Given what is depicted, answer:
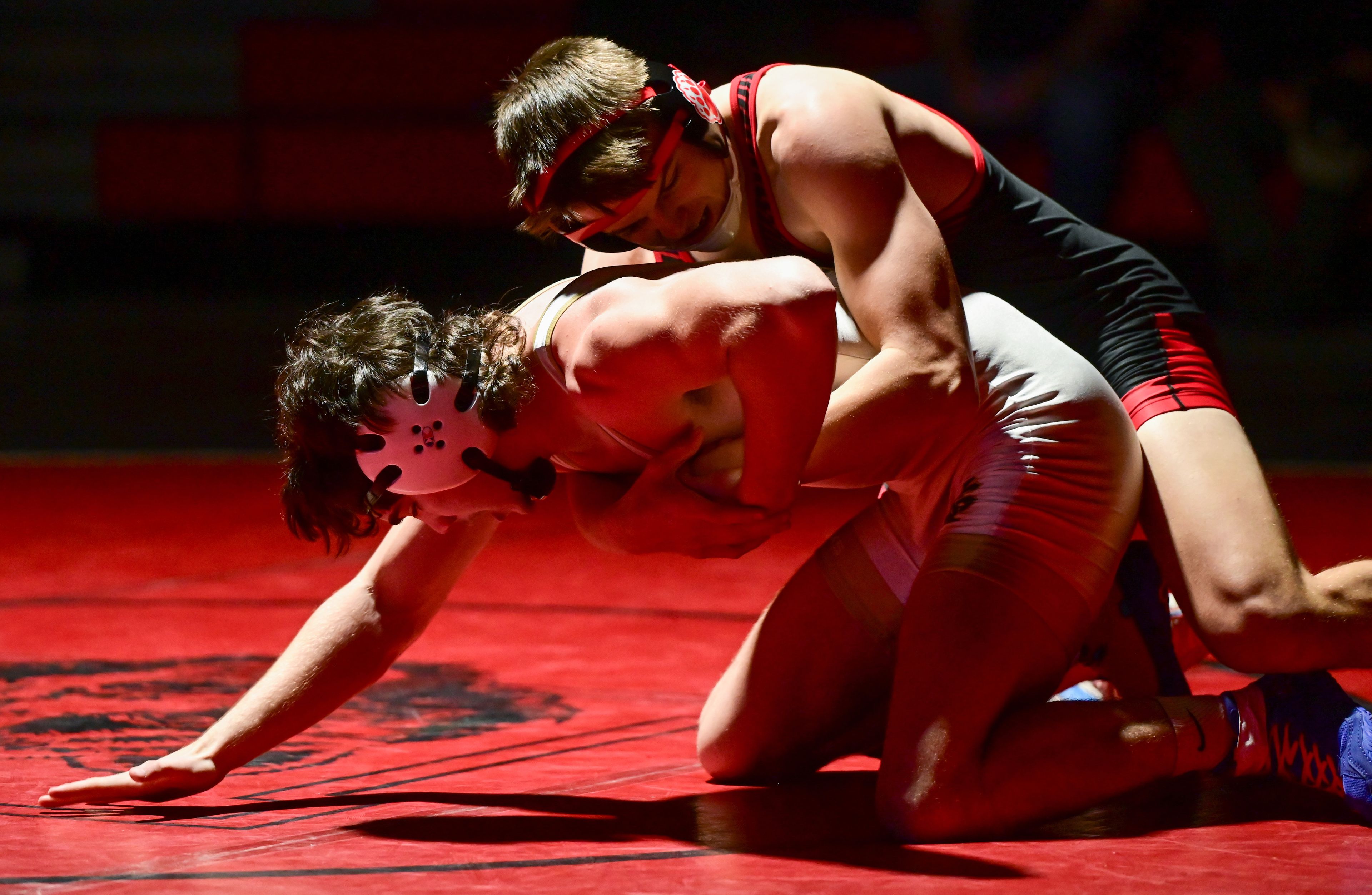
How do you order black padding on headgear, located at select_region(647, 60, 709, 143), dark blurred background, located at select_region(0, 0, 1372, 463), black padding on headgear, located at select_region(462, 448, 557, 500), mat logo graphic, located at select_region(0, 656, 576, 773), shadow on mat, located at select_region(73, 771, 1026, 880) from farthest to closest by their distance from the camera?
dark blurred background, located at select_region(0, 0, 1372, 463) → mat logo graphic, located at select_region(0, 656, 576, 773) → black padding on headgear, located at select_region(647, 60, 709, 143) → black padding on headgear, located at select_region(462, 448, 557, 500) → shadow on mat, located at select_region(73, 771, 1026, 880)

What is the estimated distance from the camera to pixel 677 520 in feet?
7.09

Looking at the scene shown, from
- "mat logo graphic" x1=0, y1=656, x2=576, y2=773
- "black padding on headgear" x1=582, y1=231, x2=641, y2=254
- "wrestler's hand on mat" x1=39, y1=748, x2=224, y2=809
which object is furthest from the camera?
"mat logo graphic" x1=0, y1=656, x2=576, y2=773

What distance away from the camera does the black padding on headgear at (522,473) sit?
2.18 metres

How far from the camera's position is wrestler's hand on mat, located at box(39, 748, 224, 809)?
2.29m

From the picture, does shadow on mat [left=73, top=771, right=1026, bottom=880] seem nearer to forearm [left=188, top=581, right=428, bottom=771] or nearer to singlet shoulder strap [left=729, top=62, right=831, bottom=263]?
→ forearm [left=188, top=581, right=428, bottom=771]

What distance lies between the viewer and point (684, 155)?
2.43 metres

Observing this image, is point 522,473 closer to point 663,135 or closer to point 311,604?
point 663,135

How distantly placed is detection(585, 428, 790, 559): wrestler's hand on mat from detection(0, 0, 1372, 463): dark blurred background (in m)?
4.15

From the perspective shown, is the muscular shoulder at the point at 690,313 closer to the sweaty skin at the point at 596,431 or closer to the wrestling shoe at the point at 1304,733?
the sweaty skin at the point at 596,431

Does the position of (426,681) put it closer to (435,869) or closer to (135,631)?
(135,631)

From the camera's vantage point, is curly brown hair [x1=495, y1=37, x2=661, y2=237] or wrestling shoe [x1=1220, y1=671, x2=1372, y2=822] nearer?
wrestling shoe [x1=1220, y1=671, x2=1372, y2=822]

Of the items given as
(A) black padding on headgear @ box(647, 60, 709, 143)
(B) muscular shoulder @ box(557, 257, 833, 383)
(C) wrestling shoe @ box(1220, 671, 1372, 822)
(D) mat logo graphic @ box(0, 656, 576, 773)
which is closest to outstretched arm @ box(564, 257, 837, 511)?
(B) muscular shoulder @ box(557, 257, 833, 383)

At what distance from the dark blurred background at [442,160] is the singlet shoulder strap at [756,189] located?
3.86 meters

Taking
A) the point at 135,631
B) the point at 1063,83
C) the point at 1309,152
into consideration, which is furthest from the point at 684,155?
the point at 1309,152
